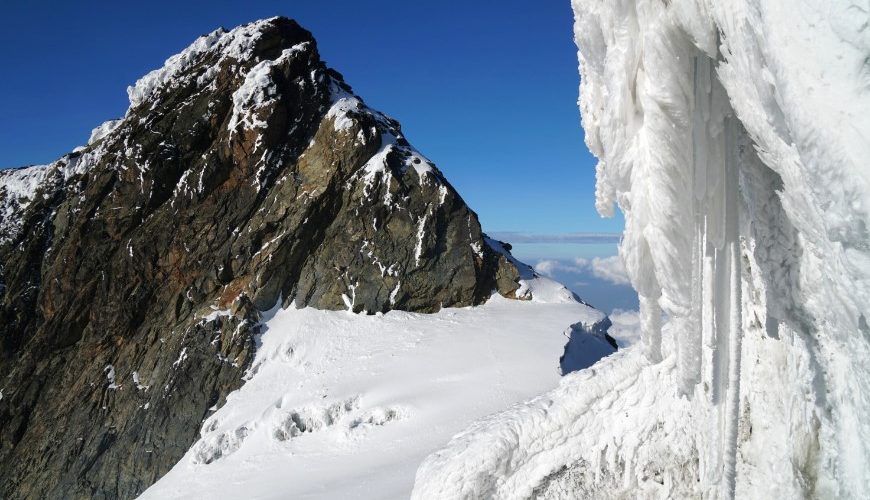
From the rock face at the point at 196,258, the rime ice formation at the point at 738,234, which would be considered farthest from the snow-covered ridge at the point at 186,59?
the rime ice formation at the point at 738,234

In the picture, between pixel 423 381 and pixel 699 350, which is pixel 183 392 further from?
pixel 699 350

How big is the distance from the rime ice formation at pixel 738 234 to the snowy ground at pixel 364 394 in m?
5.84

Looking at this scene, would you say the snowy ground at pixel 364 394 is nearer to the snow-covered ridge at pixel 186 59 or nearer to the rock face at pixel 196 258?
the rock face at pixel 196 258

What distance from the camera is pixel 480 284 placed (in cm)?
1797

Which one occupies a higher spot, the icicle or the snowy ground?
the icicle

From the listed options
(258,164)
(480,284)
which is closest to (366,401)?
(480,284)

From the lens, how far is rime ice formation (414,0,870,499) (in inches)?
57.3

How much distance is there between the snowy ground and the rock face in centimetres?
113

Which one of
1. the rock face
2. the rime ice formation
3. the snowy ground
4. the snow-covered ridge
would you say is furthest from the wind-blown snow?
the rime ice formation

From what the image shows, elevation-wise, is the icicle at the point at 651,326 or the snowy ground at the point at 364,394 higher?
the icicle at the point at 651,326

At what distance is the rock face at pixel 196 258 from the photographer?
54.2 ft

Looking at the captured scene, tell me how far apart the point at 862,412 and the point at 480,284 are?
16209 millimetres

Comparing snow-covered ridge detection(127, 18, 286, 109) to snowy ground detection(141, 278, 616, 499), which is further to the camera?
snow-covered ridge detection(127, 18, 286, 109)

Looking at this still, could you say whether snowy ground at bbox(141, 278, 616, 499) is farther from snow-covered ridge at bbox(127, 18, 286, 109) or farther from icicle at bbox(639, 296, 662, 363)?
snow-covered ridge at bbox(127, 18, 286, 109)
